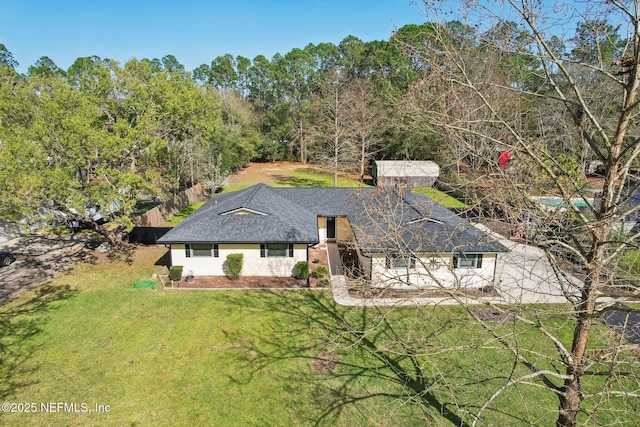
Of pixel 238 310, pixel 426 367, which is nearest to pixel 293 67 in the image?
pixel 238 310

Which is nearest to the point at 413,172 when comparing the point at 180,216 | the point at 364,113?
the point at 364,113

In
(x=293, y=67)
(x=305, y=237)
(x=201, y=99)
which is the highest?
(x=293, y=67)

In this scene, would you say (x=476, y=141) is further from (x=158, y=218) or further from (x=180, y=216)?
(x=180, y=216)

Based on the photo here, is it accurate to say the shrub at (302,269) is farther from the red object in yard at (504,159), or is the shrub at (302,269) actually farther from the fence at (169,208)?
the fence at (169,208)

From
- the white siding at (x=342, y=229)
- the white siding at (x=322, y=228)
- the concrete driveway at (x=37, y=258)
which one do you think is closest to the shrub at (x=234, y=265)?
the white siding at (x=322, y=228)

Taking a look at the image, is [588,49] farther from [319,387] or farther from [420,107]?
[319,387]

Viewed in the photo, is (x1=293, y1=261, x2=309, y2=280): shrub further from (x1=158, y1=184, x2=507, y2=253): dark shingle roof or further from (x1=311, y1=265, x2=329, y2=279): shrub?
(x1=158, y1=184, x2=507, y2=253): dark shingle roof

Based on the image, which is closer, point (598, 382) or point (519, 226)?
point (519, 226)

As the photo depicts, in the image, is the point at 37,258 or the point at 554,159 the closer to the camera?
the point at 554,159
